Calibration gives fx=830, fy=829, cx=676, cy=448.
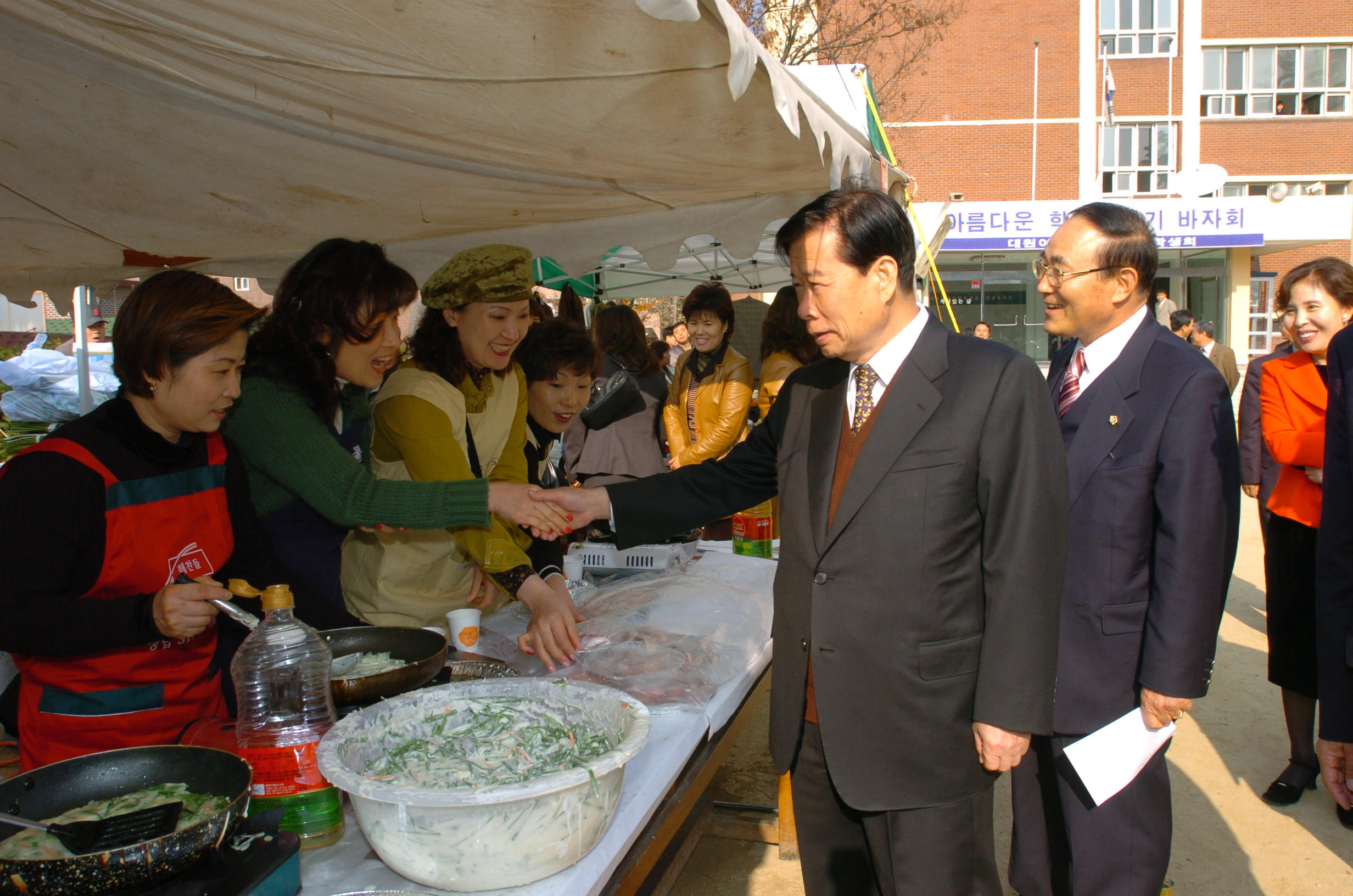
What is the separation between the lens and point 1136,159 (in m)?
25.0

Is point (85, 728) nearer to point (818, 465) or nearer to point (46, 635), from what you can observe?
point (46, 635)

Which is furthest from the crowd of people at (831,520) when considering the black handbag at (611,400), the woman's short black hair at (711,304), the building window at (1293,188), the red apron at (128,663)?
the building window at (1293,188)

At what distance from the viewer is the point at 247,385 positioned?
1944 mm

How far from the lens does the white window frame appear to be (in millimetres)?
24438

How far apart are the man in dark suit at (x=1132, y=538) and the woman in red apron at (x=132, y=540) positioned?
1906 mm

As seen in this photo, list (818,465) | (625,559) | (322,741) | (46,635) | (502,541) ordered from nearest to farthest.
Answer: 1. (322,741)
2. (46,635)
3. (818,465)
4. (502,541)
5. (625,559)

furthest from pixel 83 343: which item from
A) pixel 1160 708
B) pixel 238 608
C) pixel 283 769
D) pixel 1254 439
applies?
pixel 1254 439

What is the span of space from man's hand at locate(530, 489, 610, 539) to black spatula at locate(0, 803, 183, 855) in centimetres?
112

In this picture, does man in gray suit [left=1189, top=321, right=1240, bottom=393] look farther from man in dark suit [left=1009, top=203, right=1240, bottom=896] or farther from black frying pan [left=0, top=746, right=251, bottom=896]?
black frying pan [left=0, top=746, right=251, bottom=896]

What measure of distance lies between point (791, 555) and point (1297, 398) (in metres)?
2.86

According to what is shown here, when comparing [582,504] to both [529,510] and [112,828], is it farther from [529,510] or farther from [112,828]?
[112,828]

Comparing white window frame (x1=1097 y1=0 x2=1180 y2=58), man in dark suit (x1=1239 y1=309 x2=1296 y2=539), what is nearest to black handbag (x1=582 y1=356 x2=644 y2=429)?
man in dark suit (x1=1239 y1=309 x2=1296 y2=539)

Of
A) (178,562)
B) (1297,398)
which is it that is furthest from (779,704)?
(1297,398)

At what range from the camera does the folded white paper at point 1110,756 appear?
6.13 feet
